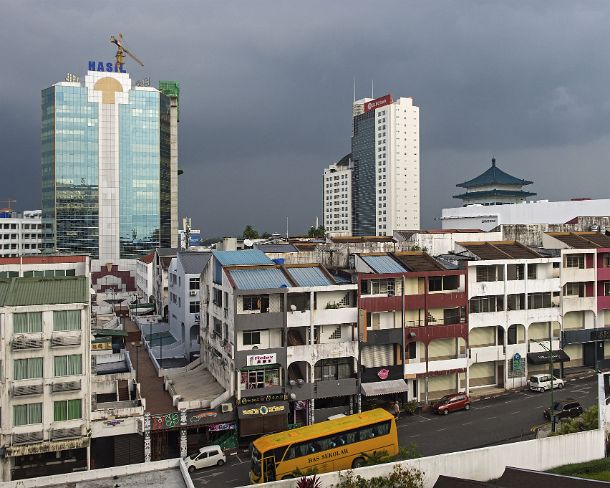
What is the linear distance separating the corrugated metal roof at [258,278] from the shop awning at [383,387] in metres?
11.3

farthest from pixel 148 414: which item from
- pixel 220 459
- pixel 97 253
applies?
pixel 97 253

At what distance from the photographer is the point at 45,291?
4125 cm

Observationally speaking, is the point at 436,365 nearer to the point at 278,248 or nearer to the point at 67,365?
the point at 278,248

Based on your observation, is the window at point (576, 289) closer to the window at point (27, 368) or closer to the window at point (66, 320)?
the window at point (66, 320)

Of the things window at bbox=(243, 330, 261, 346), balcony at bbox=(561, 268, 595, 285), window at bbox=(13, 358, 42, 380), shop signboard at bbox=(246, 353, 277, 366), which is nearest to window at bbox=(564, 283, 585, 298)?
balcony at bbox=(561, 268, 595, 285)

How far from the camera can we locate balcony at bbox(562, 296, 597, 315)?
61156mm

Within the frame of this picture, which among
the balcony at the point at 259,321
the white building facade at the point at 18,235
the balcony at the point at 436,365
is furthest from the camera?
the white building facade at the point at 18,235

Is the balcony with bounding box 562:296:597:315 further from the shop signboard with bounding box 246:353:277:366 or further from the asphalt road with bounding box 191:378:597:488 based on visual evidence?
the shop signboard with bounding box 246:353:277:366

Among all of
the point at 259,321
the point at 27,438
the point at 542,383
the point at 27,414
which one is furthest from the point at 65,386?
the point at 542,383

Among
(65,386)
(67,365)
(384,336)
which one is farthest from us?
(384,336)

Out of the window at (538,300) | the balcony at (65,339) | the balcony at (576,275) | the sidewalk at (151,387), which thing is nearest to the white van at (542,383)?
the window at (538,300)

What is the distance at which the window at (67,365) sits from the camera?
40.3 m

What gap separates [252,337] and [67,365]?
559 inches

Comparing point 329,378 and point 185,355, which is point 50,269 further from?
point 329,378
